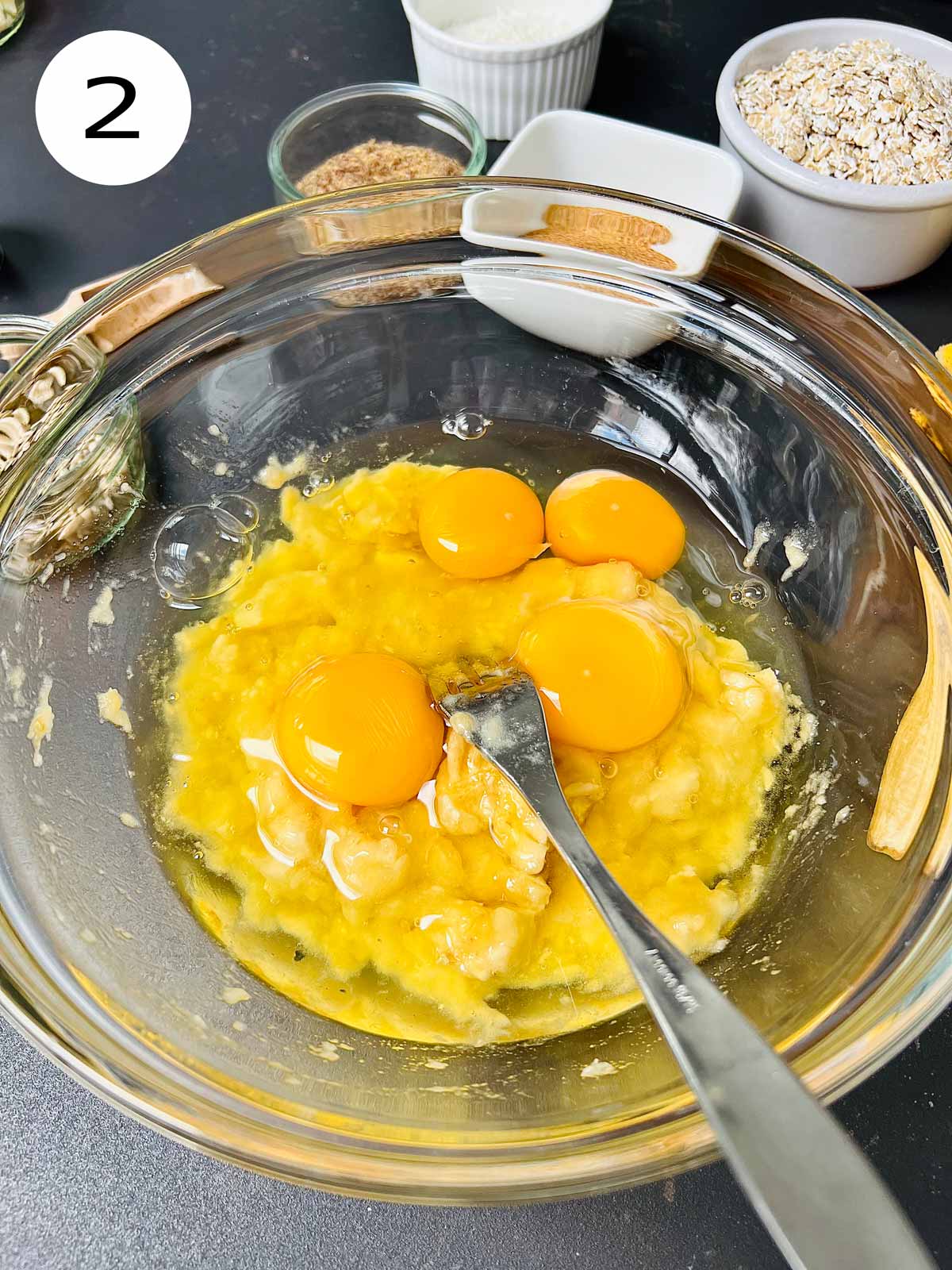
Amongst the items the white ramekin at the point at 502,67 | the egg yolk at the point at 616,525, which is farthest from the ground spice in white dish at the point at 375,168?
the egg yolk at the point at 616,525

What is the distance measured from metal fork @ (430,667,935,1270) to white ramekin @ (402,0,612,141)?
1.94 metres

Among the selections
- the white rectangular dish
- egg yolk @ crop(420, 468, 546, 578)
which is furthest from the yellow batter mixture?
the white rectangular dish

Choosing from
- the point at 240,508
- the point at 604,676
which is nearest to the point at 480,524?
the point at 604,676

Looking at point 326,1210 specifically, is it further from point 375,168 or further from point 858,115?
point 858,115

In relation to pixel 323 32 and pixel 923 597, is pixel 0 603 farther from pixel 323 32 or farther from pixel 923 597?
pixel 323 32

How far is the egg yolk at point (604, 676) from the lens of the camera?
1.57 meters

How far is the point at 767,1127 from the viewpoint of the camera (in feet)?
3.04

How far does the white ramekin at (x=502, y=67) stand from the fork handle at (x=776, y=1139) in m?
2.06

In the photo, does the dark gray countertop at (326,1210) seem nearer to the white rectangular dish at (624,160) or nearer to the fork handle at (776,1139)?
the fork handle at (776,1139)

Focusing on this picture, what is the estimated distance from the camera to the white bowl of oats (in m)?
2.00

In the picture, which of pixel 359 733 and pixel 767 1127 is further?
pixel 359 733

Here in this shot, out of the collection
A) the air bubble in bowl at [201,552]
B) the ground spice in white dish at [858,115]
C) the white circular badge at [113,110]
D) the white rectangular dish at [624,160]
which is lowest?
the air bubble in bowl at [201,552]

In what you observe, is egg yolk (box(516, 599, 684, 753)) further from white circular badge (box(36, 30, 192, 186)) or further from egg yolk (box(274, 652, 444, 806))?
white circular badge (box(36, 30, 192, 186))

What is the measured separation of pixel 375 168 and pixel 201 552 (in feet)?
3.70
